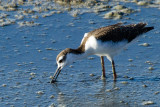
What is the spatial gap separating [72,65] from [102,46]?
1.16m

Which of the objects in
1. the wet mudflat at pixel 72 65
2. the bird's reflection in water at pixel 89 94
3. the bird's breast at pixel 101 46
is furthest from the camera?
the bird's breast at pixel 101 46

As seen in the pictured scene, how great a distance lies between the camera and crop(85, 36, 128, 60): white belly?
8445 mm

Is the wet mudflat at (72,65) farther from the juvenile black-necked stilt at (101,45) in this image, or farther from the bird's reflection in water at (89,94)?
the juvenile black-necked stilt at (101,45)

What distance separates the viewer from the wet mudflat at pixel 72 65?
771 centimetres

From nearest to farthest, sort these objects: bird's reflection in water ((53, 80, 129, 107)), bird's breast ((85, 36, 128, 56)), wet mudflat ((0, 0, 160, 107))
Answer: bird's reflection in water ((53, 80, 129, 107)) < wet mudflat ((0, 0, 160, 107)) < bird's breast ((85, 36, 128, 56))

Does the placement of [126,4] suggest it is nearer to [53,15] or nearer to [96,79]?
[53,15]

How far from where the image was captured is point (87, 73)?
8867mm

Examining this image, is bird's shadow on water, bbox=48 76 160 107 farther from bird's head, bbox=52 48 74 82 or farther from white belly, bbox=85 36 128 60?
white belly, bbox=85 36 128 60

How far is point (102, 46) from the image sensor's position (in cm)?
847

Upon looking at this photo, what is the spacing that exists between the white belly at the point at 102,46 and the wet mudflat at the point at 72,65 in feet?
1.86

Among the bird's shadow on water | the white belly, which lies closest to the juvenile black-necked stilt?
the white belly

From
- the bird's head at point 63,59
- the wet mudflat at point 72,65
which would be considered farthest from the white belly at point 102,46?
the wet mudflat at point 72,65

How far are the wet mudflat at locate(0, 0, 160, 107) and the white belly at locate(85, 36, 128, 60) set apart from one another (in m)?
0.57

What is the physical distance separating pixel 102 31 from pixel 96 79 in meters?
1.08
